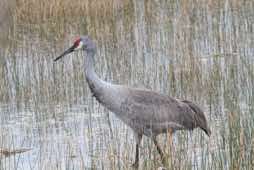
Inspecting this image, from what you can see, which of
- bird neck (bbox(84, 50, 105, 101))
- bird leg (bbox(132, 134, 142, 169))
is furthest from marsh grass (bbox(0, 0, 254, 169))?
bird neck (bbox(84, 50, 105, 101))

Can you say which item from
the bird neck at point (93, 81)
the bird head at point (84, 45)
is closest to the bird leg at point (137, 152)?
the bird neck at point (93, 81)

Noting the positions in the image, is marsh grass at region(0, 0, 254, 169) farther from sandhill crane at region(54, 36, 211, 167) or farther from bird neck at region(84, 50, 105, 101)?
bird neck at region(84, 50, 105, 101)

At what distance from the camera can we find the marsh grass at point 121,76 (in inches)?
250

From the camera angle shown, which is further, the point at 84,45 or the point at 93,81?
the point at 84,45

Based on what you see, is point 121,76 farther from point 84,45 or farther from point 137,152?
point 137,152

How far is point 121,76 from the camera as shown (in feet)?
31.9

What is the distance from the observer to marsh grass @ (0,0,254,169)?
6.35 meters

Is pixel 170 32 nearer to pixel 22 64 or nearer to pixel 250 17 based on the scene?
pixel 250 17

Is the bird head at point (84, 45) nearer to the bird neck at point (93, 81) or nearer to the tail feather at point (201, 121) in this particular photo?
the bird neck at point (93, 81)

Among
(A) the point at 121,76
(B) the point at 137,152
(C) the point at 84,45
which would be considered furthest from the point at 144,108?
(A) the point at 121,76

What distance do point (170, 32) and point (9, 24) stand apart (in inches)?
105

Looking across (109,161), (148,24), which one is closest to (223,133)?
(109,161)

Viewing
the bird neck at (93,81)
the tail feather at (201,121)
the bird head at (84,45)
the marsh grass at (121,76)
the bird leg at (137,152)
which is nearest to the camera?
the marsh grass at (121,76)

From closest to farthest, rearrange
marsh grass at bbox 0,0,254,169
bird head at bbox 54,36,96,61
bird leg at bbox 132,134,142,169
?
marsh grass at bbox 0,0,254,169 → bird leg at bbox 132,134,142,169 → bird head at bbox 54,36,96,61
